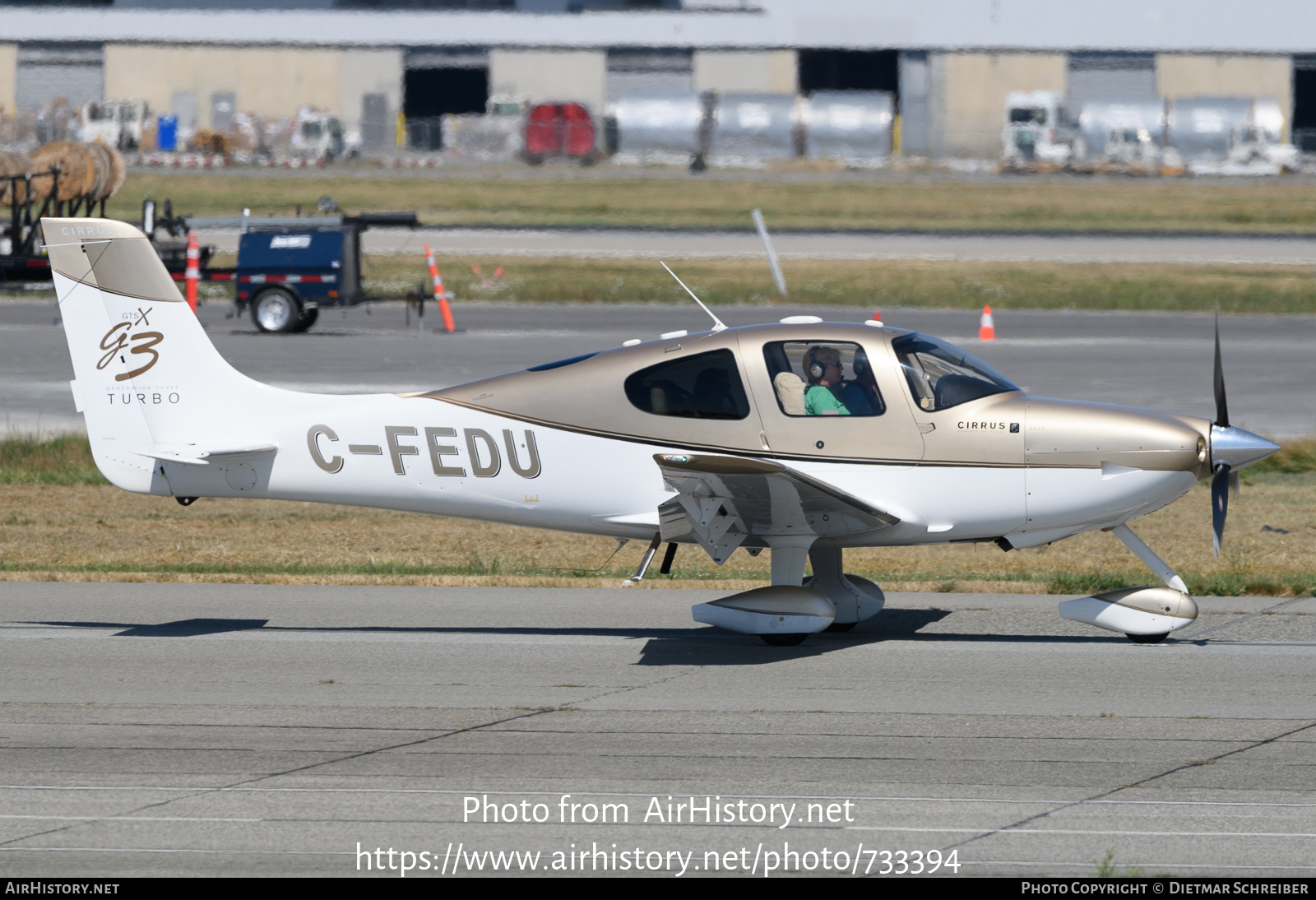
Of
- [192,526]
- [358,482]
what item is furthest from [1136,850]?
[192,526]

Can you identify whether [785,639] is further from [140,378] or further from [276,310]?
[276,310]

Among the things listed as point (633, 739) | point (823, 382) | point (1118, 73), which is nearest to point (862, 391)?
point (823, 382)

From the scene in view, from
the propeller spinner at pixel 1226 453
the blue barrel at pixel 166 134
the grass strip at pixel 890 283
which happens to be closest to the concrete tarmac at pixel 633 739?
the propeller spinner at pixel 1226 453

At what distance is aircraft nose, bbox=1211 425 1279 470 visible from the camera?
9.91 metres

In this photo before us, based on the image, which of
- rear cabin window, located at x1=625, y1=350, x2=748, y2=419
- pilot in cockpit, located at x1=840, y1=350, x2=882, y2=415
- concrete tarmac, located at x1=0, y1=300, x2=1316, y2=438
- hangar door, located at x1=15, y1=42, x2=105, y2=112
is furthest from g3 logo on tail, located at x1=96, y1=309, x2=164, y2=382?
hangar door, located at x1=15, y1=42, x2=105, y2=112

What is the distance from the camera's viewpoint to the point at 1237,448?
991 cm

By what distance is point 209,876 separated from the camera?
20.9 feet

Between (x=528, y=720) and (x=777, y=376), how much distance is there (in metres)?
3.04

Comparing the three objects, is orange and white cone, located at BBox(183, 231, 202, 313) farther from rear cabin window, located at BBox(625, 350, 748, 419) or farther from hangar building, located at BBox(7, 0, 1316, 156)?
hangar building, located at BBox(7, 0, 1316, 156)

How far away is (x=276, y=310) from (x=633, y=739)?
23.8 m

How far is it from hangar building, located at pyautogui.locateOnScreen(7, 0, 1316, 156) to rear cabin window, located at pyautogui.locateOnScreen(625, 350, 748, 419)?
66.2 metres

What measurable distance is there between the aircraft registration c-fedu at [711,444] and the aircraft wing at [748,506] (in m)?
0.02

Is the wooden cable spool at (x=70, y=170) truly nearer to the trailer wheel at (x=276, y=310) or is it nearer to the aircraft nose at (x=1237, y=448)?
the trailer wheel at (x=276, y=310)

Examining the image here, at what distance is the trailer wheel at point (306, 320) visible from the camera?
30.8m
